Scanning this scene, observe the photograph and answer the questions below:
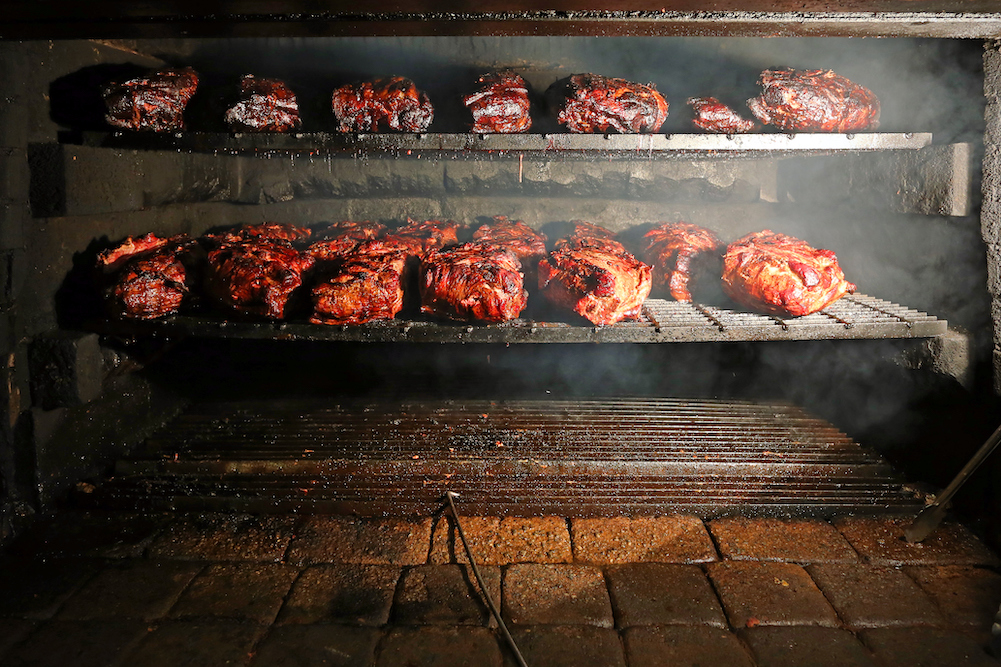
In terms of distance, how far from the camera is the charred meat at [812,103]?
12.0 ft

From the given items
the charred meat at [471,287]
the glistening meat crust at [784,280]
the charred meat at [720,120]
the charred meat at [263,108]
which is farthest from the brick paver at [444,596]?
the charred meat at [720,120]

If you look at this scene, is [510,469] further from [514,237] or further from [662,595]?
[514,237]

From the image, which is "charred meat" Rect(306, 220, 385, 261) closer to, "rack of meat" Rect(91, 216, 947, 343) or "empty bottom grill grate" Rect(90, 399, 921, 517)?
"rack of meat" Rect(91, 216, 947, 343)

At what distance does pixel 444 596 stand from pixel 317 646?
62 centimetres

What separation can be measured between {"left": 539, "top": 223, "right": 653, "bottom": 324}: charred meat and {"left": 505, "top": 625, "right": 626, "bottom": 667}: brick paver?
1.69 meters

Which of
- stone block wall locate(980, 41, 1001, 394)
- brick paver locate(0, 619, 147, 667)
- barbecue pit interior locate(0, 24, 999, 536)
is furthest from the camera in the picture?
barbecue pit interior locate(0, 24, 999, 536)

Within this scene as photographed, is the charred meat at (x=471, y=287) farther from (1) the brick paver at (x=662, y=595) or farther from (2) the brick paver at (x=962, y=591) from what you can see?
(2) the brick paver at (x=962, y=591)

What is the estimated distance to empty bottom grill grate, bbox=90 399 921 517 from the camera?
346 centimetres

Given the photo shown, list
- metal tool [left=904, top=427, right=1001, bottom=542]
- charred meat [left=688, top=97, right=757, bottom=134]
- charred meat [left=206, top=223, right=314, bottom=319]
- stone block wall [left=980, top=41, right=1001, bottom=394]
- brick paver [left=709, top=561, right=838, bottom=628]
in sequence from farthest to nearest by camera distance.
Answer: charred meat [left=688, top=97, right=757, bottom=134] < charred meat [left=206, top=223, right=314, bottom=319] < stone block wall [left=980, top=41, right=1001, bottom=394] < metal tool [left=904, top=427, right=1001, bottom=542] < brick paver [left=709, top=561, right=838, bottom=628]

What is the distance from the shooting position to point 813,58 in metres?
4.42

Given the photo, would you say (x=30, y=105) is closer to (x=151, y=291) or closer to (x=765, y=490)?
(x=151, y=291)

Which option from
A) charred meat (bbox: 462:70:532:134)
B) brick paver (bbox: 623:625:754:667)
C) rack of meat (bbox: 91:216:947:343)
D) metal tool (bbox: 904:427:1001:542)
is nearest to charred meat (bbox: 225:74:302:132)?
rack of meat (bbox: 91:216:947:343)

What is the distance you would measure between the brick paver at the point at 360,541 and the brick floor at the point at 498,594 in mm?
11

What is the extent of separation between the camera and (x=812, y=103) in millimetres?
3650
